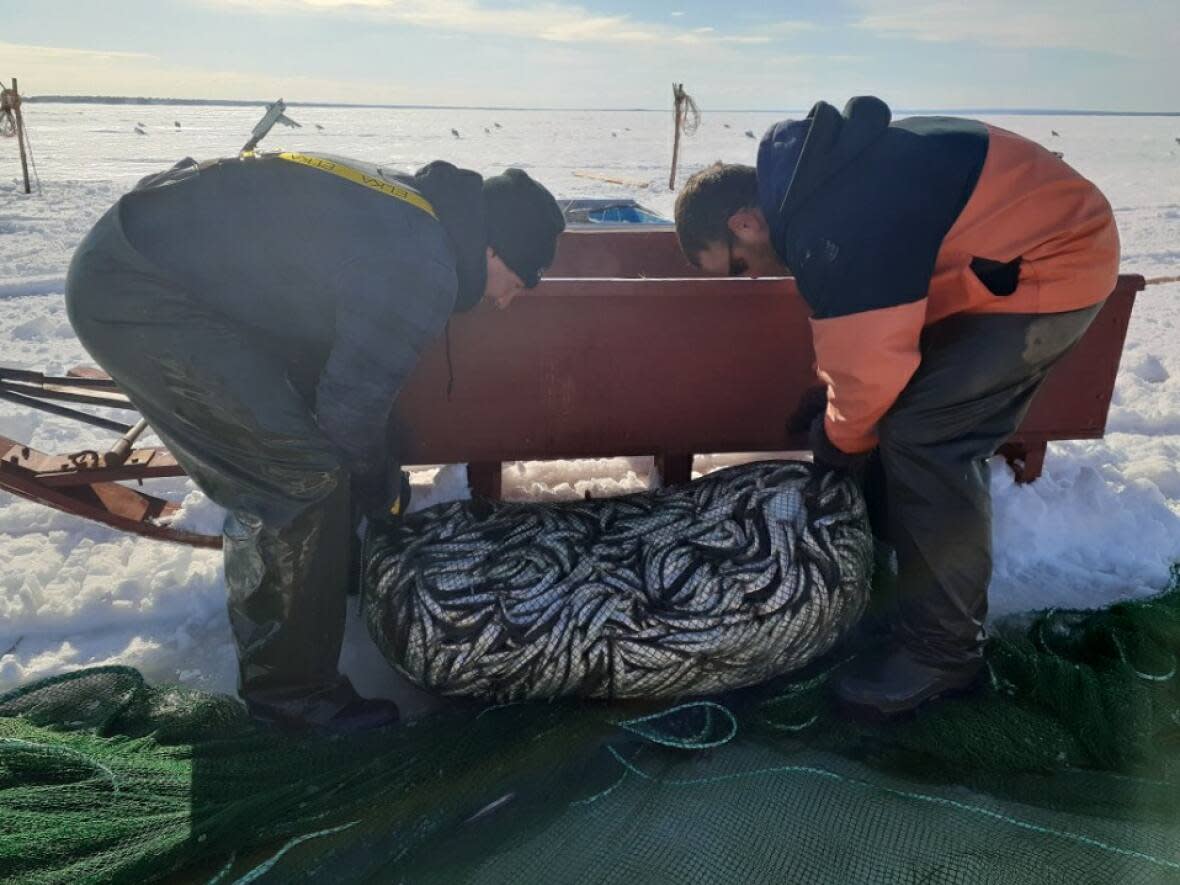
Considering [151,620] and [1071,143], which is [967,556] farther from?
[1071,143]

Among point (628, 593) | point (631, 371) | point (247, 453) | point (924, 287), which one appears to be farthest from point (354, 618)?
point (924, 287)

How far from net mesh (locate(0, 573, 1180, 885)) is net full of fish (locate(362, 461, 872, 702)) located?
118mm

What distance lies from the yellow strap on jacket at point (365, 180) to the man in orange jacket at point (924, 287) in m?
0.75

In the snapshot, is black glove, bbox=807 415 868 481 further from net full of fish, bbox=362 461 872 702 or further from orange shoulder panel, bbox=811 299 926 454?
orange shoulder panel, bbox=811 299 926 454

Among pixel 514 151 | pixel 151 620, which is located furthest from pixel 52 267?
pixel 514 151

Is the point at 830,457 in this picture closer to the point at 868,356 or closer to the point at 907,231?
the point at 868,356

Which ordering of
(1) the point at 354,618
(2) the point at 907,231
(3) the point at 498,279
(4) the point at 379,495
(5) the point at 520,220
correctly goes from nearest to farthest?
(2) the point at 907,231 → (5) the point at 520,220 → (3) the point at 498,279 → (4) the point at 379,495 → (1) the point at 354,618

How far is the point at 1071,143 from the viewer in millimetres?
40000

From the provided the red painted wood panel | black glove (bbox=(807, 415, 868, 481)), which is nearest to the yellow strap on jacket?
the red painted wood panel

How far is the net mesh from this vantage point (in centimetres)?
207

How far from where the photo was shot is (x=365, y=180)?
244 centimetres

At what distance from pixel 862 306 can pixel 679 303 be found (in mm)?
941

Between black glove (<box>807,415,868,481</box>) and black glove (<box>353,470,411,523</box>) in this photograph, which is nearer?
black glove (<box>353,470,411,523</box>)

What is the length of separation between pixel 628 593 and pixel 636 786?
22.0 inches
